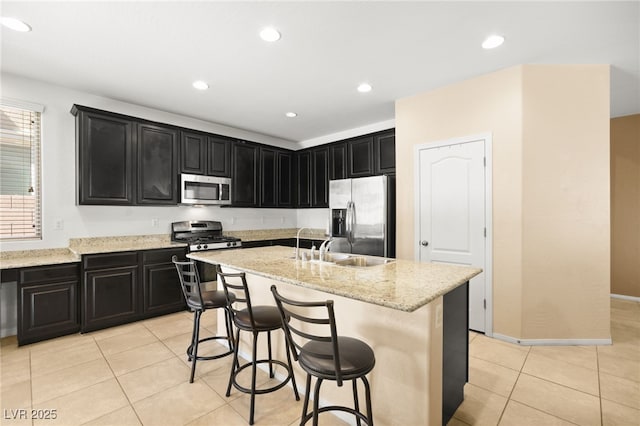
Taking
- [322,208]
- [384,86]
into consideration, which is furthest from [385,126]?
[322,208]

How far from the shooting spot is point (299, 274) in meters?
1.90

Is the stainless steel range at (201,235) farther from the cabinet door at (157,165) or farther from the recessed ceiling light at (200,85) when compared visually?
the recessed ceiling light at (200,85)

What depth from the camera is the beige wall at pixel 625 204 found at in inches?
173

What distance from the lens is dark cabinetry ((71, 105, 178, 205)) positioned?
11.4 feet

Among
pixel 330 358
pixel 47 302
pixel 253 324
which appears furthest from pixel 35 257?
pixel 330 358

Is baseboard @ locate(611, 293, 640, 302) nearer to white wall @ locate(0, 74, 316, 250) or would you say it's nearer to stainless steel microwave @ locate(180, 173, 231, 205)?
stainless steel microwave @ locate(180, 173, 231, 205)

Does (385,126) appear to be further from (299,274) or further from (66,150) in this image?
(66,150)

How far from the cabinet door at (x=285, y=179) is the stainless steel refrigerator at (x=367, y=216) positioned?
1.49 meters

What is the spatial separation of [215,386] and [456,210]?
2.94 meters

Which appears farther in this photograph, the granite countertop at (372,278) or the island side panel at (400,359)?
the island side panel at (400,359)

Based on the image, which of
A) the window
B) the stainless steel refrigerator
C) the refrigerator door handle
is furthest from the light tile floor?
the refrigerator door handle

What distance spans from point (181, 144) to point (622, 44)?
5.01 meters

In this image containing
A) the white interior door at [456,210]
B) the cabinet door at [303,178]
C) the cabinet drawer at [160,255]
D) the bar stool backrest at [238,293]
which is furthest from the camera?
the cabinet door at [303,178]

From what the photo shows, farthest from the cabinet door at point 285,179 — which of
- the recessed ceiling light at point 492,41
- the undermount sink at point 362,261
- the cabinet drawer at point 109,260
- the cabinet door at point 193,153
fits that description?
the recessed ceiling light at point 492,41
